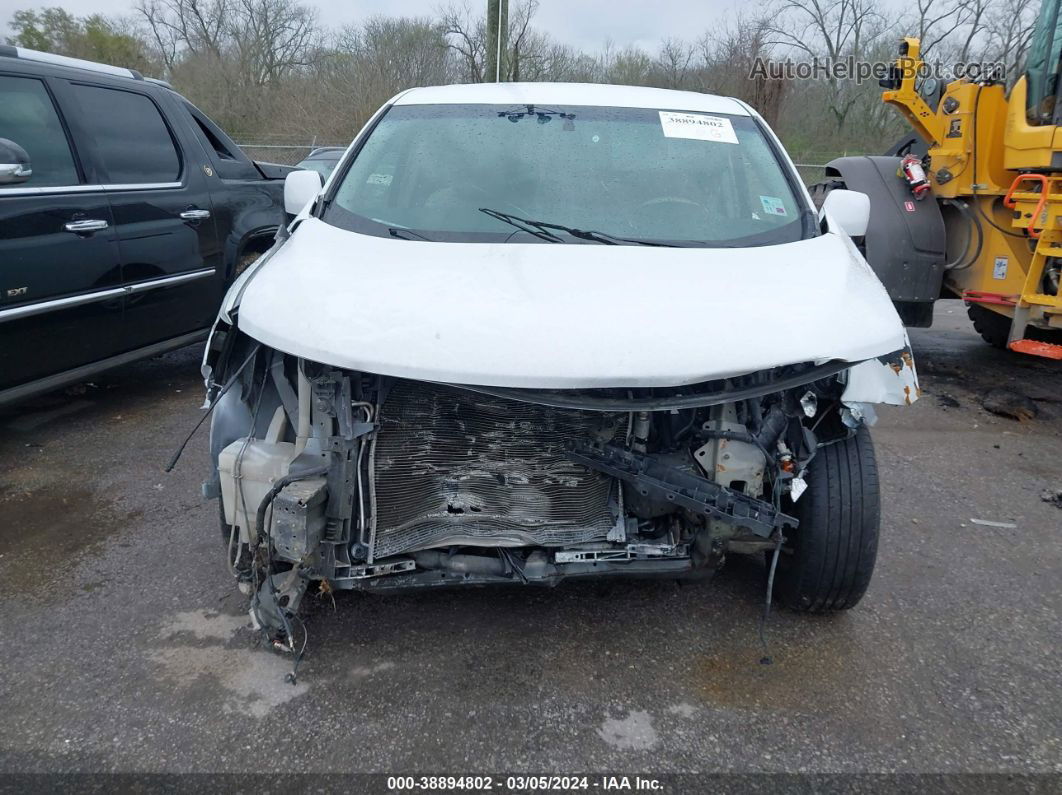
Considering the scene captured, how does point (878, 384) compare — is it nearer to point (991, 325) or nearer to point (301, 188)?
point (301, 188)

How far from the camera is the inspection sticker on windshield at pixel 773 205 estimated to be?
10.1 feet

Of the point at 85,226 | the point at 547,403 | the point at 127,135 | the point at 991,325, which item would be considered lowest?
the point at 991,325

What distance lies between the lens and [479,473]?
2.52 meters

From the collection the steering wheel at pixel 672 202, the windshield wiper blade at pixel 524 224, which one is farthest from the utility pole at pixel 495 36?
the windshield wiper blade at pixel 524 224

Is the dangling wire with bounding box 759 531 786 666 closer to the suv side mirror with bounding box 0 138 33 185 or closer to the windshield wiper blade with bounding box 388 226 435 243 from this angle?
Answer: the windshield wiper blade with bounding box 388 226 435 243

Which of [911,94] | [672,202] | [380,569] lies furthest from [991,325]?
[380,569]

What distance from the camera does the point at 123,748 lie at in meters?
2.17

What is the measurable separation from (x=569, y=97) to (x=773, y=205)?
1082 millimetres

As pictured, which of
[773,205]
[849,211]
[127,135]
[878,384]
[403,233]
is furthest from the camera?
[127,135]

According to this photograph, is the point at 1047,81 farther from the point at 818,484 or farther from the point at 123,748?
the point at 123,748

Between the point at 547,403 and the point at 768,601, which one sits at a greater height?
the point at 547,403

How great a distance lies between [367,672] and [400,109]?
2.51 meters

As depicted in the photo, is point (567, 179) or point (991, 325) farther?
point (991, 325)

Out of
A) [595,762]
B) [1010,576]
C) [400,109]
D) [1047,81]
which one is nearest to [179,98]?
[400,109]
